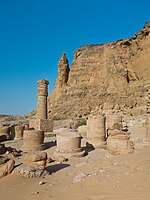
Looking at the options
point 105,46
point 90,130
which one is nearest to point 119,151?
point 90,130

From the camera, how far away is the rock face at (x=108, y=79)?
3772cm

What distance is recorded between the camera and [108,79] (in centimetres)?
4216

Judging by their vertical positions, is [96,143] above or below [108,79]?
below

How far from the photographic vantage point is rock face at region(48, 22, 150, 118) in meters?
37.7

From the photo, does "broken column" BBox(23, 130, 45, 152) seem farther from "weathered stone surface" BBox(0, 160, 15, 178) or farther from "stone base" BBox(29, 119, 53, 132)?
"weathered stone surface" BBox(0, 160, 15, 178)

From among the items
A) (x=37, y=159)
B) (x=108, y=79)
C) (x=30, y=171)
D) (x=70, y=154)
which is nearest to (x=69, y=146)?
(x=70, y=154)

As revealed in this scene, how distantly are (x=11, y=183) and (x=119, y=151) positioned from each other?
492 centimetres

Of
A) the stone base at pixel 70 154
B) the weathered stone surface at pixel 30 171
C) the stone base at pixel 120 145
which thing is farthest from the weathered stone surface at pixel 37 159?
the stone base at pixel 120 145

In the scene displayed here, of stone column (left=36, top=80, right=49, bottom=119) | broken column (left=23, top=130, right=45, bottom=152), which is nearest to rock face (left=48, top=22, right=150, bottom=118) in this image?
stone column (left=36, top=80, right=49, bottom=119)

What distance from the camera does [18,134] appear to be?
17547 millimetres

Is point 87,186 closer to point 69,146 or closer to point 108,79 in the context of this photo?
point 69,146

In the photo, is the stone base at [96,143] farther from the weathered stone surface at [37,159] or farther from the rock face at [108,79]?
the rock face at [108,79]

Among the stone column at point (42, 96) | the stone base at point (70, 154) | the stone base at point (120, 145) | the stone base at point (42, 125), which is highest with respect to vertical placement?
the stone column at point (42, 96)

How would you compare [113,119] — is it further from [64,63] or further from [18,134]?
[64,63]
